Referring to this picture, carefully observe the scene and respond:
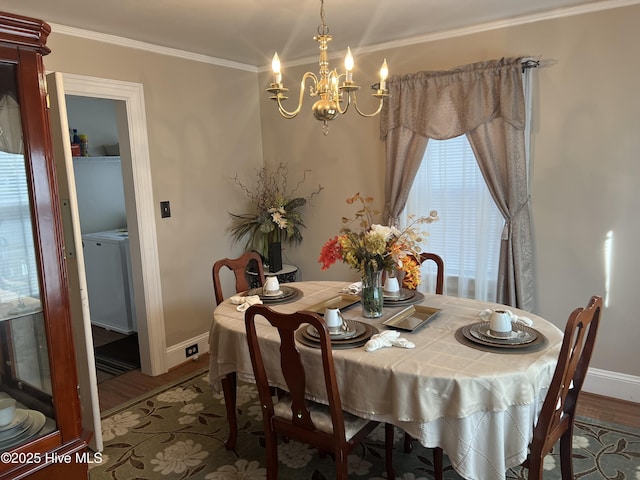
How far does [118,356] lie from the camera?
408 cm

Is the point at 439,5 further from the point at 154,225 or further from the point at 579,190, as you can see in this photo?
the point at 154,225

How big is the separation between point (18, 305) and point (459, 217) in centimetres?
290

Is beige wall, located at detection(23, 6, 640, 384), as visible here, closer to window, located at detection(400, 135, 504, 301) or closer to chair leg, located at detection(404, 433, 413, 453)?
window, located at detection(400, 135, 504, 301)

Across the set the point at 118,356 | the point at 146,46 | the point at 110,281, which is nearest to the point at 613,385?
the point at 118,356

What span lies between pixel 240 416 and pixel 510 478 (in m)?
1.63

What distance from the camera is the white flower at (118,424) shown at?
2.85 m

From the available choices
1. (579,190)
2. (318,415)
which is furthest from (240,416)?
(579,190)

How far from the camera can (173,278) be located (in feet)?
12.5

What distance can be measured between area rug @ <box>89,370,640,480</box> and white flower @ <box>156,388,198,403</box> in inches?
5.5

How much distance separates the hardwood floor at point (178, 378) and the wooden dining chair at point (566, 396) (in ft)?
3.54

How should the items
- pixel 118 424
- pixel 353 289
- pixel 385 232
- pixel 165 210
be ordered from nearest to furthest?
pixel 385 232 < pixel 353 289 < pixel 118 424 < pixel 165 210

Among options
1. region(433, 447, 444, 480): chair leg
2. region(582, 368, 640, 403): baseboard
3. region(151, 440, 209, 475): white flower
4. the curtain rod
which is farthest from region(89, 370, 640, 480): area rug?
the curtain rod

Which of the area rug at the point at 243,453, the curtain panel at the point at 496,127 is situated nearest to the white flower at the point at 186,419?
the area rug at the point at 243,453

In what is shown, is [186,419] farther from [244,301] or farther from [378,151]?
[378,151]
